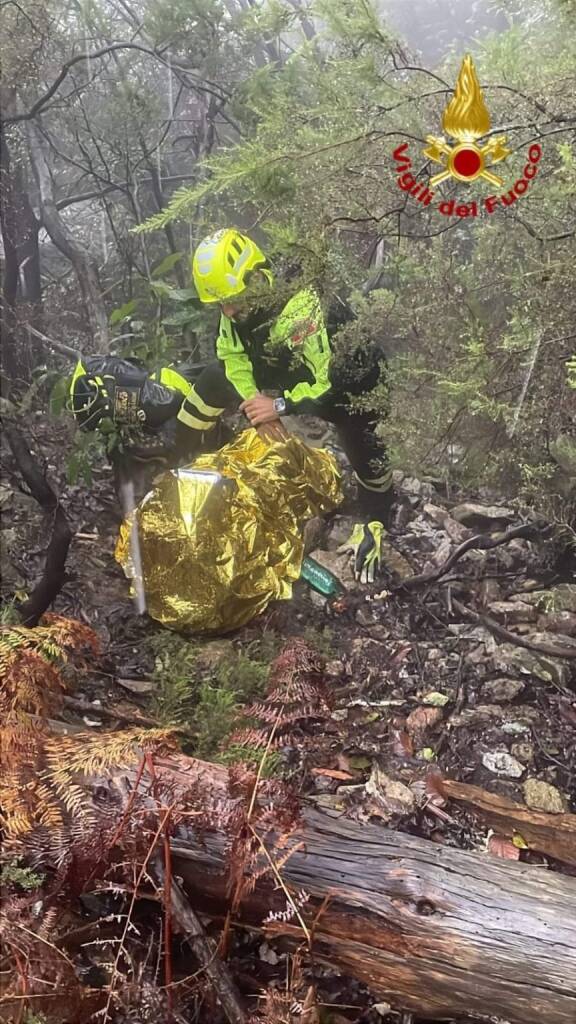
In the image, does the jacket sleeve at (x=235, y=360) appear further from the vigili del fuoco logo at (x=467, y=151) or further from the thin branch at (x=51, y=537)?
the thin branch at (x=51, y=537)

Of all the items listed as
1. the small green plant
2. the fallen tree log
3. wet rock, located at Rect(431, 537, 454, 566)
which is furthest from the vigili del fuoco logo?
the fallen tree log

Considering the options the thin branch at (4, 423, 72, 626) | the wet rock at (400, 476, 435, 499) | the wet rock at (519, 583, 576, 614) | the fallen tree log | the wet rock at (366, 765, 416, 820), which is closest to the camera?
the fallen tree log

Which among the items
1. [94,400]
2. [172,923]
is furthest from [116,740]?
[94,400]

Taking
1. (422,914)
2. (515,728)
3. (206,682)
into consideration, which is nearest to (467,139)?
(515,728)

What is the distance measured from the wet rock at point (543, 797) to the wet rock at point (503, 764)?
3cm

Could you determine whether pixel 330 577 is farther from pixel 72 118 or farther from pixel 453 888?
pixel 72 118

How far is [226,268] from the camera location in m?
1.52

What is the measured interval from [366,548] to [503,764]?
1.95ft

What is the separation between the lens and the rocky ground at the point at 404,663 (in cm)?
142

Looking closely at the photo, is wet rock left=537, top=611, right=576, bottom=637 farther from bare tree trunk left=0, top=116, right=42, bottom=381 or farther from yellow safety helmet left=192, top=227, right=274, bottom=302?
bare tree trunk left=0, top=116, right=42, bottom=381

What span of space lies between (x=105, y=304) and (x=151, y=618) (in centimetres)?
84

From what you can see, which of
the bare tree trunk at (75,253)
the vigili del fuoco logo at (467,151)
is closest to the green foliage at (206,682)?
the bare tree trunk at (75,253)

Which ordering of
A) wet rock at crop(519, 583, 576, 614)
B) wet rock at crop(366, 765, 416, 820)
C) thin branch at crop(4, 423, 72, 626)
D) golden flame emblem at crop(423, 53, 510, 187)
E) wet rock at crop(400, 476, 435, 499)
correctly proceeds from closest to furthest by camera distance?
golden flame emblem at crop(423, 53, 510, 187), wet rock at crop(366, 765, 416, 820), wet rock at crop(519, 583, 576, 614), wet rock at crop(400, 476, 435, 499), thin branch at crop(4, 423, 72, 626)

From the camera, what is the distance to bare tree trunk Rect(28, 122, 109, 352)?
65.6 inches
